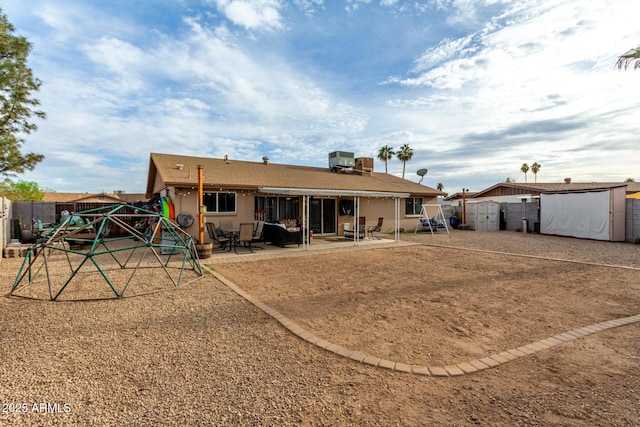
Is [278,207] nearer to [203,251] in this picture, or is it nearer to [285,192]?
[285,192]

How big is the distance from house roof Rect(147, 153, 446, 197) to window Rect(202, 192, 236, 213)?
66 centimetres

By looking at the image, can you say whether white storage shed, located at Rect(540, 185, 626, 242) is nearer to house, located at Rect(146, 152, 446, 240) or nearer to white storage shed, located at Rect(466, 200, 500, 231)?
white storage shed, located at Rect(466, 200, 500, 231)

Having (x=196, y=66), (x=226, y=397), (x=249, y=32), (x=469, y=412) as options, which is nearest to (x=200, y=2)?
(x=249, y=32)

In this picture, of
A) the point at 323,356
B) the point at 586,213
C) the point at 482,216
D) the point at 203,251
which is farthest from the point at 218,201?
the point at 586,213

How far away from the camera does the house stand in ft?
40.2

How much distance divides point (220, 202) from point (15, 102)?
12980 mm

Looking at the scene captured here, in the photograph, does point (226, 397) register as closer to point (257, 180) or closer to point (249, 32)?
point (249, 32)

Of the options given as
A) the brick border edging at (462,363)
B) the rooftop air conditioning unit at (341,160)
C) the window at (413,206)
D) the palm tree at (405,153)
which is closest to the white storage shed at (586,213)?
the window at (413,206)

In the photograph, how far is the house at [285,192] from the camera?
12258 millimetres

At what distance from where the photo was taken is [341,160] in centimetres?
1962

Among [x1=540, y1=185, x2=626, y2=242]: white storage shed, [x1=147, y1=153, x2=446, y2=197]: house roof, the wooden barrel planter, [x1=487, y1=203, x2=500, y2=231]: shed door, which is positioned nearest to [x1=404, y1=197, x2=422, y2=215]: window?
[x1=147, y1=153, x2=446, y2=197]: house roof

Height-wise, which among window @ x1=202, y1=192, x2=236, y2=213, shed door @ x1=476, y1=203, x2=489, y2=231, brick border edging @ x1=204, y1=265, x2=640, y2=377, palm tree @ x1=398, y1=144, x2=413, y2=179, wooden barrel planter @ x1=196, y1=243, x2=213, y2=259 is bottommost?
brick border edging @ x1=204, y1=265, x2=640, y2=377

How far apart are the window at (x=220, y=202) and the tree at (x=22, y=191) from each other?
21034 mm

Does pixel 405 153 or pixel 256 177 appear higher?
pixel 405 153
